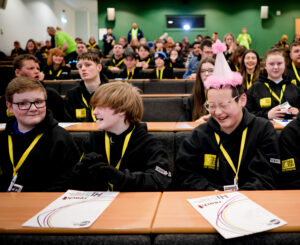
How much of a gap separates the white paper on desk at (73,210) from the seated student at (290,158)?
1.08 meters

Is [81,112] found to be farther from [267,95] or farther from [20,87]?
[267,95]

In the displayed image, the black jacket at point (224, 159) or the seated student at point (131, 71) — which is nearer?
the black jacket at point (224, 159)

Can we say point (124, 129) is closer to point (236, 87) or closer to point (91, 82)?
point (236, 87)

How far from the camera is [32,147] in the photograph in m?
1.73

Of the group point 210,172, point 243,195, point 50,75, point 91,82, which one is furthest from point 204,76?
point 50,75

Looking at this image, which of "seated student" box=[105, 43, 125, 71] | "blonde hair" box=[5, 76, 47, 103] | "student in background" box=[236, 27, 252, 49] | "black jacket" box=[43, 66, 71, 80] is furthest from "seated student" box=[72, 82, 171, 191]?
"student in background" box=[236, 27, 252, 49]

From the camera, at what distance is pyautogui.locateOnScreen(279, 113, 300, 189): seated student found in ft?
5.63

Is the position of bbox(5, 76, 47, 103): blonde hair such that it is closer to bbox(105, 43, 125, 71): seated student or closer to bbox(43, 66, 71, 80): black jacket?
bbox(43, 66, 71, 80): black jacket

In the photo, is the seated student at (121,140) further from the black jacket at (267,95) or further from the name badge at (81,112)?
the black jacket at (267,95)

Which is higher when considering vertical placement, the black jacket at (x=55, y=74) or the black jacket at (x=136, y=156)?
the black jacket at (x=55, y=74)

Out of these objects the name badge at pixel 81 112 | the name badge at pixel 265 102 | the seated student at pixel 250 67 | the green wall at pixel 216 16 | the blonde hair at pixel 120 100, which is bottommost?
the name badge at pixel 81 112

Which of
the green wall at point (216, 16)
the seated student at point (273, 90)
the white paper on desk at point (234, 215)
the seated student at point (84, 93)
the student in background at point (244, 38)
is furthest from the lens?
the green wall at point (216, 16)

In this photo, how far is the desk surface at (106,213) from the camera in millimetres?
937

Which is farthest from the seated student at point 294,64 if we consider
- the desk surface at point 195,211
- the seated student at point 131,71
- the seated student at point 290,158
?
the desk surface at point 195,211
